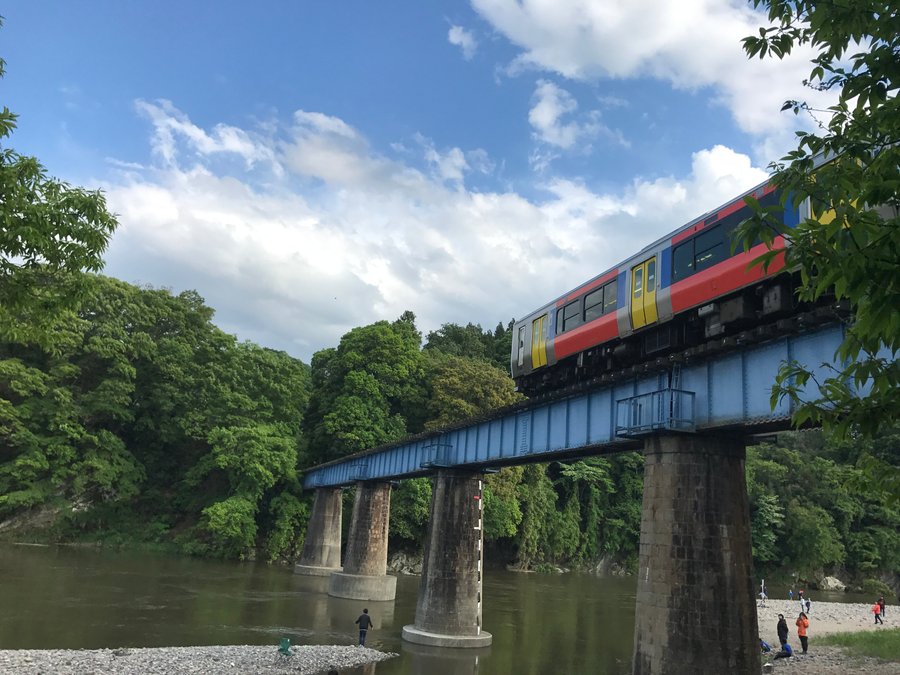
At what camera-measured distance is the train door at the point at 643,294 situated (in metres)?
17.7

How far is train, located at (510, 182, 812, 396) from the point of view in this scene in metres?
14.5

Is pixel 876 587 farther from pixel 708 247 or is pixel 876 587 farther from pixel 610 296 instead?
pixel 708 247

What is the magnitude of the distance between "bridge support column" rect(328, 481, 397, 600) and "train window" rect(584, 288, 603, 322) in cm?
2217

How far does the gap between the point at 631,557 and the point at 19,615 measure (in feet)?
189

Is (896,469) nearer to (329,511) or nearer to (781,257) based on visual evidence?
(781,257)

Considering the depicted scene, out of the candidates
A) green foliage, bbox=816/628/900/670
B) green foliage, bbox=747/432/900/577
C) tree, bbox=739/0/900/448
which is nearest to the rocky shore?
tree, bbox=739/0/900/448

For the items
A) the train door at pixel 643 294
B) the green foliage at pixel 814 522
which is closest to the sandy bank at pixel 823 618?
the green foliage at pixel 814 522

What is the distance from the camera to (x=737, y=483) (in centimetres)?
1455

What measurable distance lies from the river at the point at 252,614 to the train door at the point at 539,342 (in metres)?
10.3

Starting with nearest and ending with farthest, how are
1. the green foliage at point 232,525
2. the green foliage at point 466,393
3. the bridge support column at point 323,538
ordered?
the bridge support column at point 323,538, the green foliage at point 232,525, the green foliage at point 466,393

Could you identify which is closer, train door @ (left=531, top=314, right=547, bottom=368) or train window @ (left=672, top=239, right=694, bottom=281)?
train window @ (left=672, top=239, right=694, bottom=281)

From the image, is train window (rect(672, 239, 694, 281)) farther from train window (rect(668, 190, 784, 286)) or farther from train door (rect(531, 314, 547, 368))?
train door (rect(531, 314, 547, 368))

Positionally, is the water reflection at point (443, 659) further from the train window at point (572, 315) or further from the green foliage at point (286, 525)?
the green foliage at point (286, 525)

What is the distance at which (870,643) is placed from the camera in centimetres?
2603
